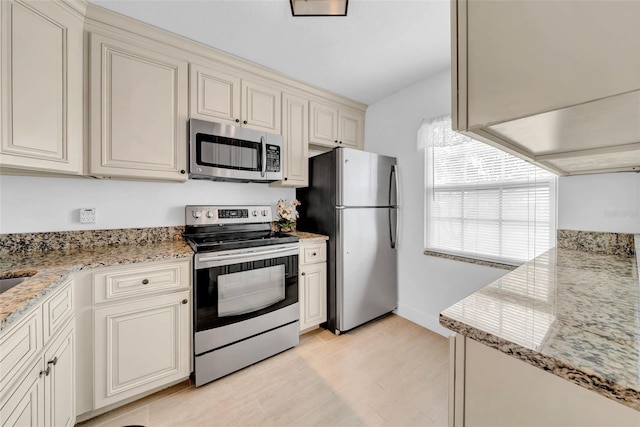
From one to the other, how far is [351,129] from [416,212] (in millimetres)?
1202

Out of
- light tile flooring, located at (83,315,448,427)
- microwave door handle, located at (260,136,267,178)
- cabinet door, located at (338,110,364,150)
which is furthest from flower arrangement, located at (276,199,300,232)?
light tile flooring, located at (83,315,448,427)

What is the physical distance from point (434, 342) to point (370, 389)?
34.3 inches

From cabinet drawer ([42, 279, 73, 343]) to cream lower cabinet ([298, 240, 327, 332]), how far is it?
145cm

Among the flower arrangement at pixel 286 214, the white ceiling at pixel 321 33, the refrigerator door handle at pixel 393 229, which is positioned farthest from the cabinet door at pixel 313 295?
the white ceiling at pixel 321 33

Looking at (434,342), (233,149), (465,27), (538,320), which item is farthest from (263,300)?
(465,27)

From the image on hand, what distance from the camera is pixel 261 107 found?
7.43 feet

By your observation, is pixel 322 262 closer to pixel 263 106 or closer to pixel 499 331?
pixel 263 106

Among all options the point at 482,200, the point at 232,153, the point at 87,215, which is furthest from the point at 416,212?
the point at 87,215

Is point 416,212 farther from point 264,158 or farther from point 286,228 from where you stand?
point 264,158

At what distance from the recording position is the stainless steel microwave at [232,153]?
6.29ft

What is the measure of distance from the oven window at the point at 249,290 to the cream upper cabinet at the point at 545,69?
169 cm

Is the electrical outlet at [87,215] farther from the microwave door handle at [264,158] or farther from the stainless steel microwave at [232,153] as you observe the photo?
the microwave door handle at [264,158]

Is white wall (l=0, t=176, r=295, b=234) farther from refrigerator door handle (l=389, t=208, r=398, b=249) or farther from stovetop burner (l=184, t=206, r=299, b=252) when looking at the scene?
refrigerator door handle (l=389, t=208, r=398, b=249)

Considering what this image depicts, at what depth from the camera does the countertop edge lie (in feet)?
1.31
